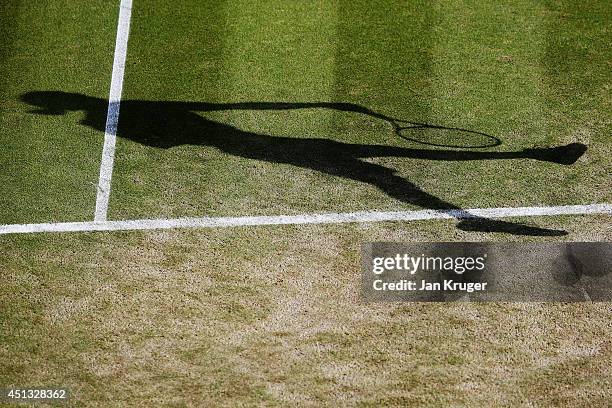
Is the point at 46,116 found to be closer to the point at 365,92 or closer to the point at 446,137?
the point at 365,92

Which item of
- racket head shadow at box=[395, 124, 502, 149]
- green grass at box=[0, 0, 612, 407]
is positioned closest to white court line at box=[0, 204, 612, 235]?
green grass at box=[0, 0, 612, 407]

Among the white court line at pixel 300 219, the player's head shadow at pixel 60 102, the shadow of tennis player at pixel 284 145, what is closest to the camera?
the white court line at pixel 300 219

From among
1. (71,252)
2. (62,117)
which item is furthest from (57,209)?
(62,117)

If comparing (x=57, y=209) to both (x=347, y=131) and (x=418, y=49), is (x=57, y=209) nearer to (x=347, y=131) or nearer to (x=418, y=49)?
(x=347, y=131)

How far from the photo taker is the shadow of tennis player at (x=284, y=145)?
10.1 meters

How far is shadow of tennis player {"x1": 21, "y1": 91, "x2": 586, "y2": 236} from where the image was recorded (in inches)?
400

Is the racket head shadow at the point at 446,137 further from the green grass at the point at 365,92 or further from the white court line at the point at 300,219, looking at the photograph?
the white court line at the point at 300,219

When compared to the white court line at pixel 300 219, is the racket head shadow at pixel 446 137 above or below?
above

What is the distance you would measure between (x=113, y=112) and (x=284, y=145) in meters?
2.22

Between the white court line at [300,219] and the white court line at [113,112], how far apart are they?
297mm

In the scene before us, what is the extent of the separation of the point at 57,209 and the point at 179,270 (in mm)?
1749

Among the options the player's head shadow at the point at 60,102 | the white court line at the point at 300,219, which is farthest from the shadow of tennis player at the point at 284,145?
the white court line at the point at 300,219

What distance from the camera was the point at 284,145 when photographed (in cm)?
1085

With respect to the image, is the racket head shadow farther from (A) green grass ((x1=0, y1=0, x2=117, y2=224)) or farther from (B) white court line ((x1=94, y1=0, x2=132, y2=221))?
(A) green grass ((x1=0, y1=0, x2=117, y2=224))
